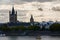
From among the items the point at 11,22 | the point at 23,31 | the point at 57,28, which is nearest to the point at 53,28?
the point at 57,28

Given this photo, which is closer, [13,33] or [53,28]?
[13,33]

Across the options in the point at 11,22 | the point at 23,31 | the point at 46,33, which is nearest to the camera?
the point at 46,33

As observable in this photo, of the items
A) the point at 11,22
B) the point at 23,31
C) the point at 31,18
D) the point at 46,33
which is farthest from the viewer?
the point at 31,18

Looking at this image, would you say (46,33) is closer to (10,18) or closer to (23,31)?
(23,31)

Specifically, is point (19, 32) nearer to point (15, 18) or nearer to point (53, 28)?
point (53, 28)

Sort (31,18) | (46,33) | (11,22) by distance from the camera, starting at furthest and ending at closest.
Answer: (31,18)
(11,22)
(46,33)

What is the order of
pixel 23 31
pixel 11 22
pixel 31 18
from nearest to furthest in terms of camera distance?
pixel 23 31
pixel 11 22
pixel 31 18

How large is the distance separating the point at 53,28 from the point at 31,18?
106 feet

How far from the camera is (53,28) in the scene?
3757 inches

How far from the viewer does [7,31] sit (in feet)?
310

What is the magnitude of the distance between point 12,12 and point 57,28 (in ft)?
89.1

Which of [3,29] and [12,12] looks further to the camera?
[12,12]

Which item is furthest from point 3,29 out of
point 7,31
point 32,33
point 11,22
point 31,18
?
point 31,18

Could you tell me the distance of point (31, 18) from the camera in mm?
127250
